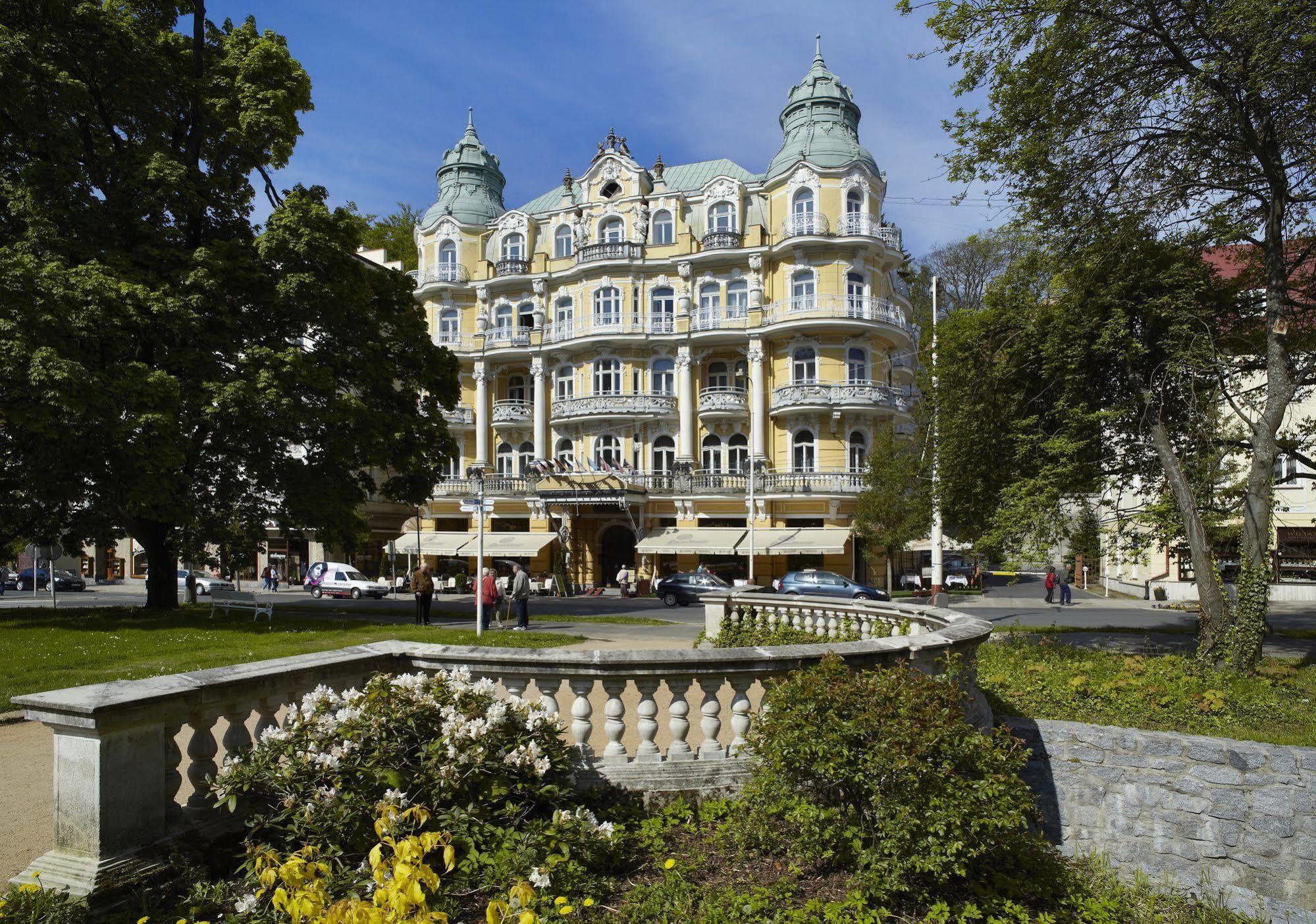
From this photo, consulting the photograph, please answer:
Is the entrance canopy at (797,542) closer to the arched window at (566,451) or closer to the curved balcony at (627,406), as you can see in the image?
the curved balcony at (627,406)

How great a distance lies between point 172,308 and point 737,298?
27.3 metres

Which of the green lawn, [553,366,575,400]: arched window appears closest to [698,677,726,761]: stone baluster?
the green lawn

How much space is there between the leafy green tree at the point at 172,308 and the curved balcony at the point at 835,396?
19011mm

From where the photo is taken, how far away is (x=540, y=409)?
4234 centimetres

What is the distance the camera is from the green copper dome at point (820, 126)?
125ft

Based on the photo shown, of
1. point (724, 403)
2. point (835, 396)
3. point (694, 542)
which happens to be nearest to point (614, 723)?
point (694, 542)

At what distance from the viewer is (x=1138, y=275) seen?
1398 centimetres

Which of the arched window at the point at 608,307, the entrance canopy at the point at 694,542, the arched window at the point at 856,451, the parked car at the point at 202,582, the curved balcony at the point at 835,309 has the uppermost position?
the arched window at the point at 608,307

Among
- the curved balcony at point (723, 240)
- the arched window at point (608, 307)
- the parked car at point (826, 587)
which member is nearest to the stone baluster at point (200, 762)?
the parked car at point (826, 587)

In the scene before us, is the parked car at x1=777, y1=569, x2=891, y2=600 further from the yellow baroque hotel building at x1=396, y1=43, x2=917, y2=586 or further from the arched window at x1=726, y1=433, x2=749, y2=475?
the arched window at x1=726, y1=433, x2=749, y2=475

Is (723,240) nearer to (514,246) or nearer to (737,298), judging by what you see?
(737,298)

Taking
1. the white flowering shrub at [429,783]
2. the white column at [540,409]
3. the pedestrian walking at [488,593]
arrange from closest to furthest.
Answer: the white flowering shrub at [429,783], the pedestrian walking at [488,593], the white column at [540,409]

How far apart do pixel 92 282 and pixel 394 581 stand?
28.3 m

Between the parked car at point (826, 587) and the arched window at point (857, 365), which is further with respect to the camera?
the arched window at point (857, 365)
